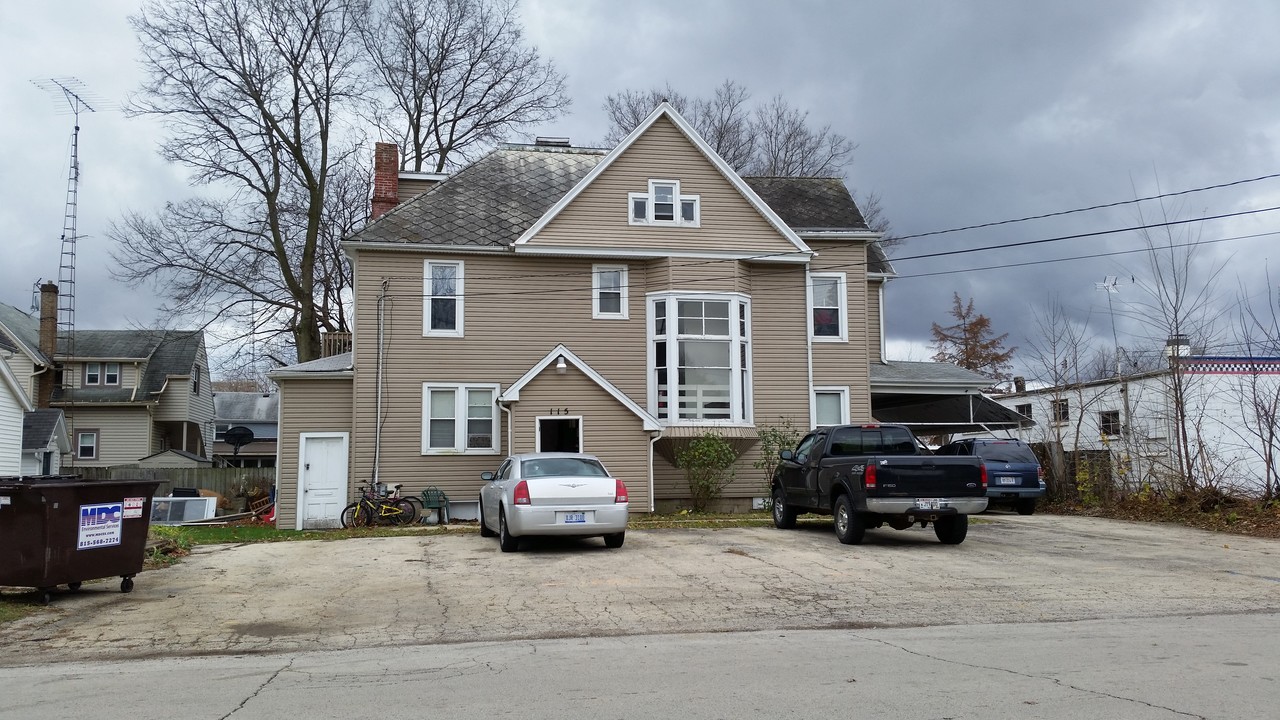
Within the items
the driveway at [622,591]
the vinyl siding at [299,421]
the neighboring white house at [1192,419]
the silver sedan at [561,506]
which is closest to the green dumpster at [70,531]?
the driveway at [622,591]

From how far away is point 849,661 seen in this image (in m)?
7.48

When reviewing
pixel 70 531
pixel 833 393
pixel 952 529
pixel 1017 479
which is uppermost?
pixel 833 393

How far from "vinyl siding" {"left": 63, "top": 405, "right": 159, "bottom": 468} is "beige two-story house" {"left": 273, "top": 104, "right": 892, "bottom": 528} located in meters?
25.0

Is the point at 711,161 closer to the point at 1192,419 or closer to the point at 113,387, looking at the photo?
the point at 1192,419

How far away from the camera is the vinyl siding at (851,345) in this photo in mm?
24953

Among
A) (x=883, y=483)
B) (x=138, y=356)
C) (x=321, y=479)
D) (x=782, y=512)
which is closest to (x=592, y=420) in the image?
(x=782, y=512)

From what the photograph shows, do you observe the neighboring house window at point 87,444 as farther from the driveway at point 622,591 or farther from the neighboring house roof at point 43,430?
the driveway at point 622,591

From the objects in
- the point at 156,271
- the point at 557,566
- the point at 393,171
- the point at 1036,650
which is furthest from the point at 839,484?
the point at 156,271

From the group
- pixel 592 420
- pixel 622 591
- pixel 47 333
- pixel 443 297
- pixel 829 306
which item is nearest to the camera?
pixel 622 591

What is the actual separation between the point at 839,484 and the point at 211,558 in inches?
375

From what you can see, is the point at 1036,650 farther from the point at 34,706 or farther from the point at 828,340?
the point at 828,340

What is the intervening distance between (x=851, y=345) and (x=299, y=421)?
1344cm

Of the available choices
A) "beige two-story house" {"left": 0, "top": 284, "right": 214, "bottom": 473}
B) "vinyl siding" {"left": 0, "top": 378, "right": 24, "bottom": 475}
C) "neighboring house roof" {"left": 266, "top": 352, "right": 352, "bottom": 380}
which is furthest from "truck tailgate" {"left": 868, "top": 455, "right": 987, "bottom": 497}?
"beige two-story house" {"left": 0, "top": 284, "right": 214, "bottom": 473}

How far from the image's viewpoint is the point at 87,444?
44.2m
